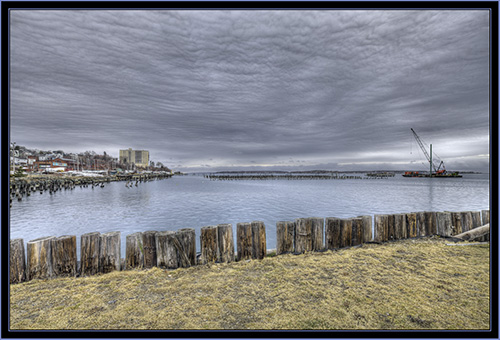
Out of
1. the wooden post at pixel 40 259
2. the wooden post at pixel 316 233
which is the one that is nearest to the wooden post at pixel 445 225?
the wooden post at pixel 316 233

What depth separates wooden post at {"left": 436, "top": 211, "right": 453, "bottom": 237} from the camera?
7.38 meters

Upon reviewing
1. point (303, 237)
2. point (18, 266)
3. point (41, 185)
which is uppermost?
point (303, 237)

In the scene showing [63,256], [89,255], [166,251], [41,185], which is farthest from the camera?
[41,185]

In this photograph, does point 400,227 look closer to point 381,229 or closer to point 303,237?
point 381,229

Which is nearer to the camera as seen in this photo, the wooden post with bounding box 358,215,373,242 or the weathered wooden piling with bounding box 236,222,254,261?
the weathered wooden piling with bounding box 236,222,254,261

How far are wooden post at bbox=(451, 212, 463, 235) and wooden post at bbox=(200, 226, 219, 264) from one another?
26.5 ft

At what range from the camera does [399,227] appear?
281 inches

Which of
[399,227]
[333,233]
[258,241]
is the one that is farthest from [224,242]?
[399,227]

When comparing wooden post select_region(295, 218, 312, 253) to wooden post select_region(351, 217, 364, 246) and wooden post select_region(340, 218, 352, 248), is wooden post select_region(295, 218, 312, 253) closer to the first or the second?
wooden post select_region(340, 218, 352, 248)

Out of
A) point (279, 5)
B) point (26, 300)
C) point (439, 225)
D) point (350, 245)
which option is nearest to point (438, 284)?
point (350, 245)

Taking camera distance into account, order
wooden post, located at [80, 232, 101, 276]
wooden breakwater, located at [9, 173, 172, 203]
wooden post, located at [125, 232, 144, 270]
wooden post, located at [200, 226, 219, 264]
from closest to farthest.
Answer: wooden post, located at [80, 232, 101, 276] < wooden post, located at [125, 232, 144, 270] < wooden post, located at [200, 226, 219, 264] < wooden breakwater, located at [9, 173, 172, 203]

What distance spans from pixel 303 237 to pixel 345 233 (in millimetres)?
1411

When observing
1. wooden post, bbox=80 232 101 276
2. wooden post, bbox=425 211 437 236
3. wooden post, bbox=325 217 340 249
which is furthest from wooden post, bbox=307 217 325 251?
wooden post, bbox=80 232 101 276

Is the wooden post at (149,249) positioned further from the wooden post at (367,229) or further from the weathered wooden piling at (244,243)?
A: the wooden post at (367,229)
